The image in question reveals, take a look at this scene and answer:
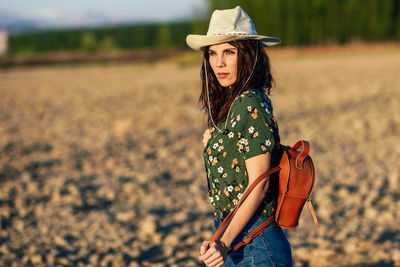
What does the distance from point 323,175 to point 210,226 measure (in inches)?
82.8

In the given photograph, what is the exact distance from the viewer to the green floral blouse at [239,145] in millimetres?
1654

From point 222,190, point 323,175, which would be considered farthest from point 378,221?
point 222,190

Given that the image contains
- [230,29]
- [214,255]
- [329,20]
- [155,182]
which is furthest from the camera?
[329,20]

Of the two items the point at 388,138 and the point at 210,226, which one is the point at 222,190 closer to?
the point at 210,226

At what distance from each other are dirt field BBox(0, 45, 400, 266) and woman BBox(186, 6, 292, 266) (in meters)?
2.04

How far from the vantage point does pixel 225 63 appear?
183 cm

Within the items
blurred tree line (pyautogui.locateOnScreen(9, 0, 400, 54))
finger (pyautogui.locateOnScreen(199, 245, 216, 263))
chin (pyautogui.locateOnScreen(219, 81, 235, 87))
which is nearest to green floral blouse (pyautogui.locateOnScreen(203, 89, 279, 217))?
chin (pyautogui.locateOnScreen(219, 81, 235, 87))

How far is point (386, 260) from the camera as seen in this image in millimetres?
3627

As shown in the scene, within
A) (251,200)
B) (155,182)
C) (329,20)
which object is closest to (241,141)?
(251,200)

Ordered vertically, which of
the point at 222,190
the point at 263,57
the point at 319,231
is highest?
the point at 263,57

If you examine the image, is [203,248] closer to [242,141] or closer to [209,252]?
[209,252]

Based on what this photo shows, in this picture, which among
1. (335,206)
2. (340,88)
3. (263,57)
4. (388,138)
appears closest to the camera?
(263,57)

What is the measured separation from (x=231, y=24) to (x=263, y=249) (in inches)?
35.7

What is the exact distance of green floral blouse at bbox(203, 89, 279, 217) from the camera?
1.65 meters
